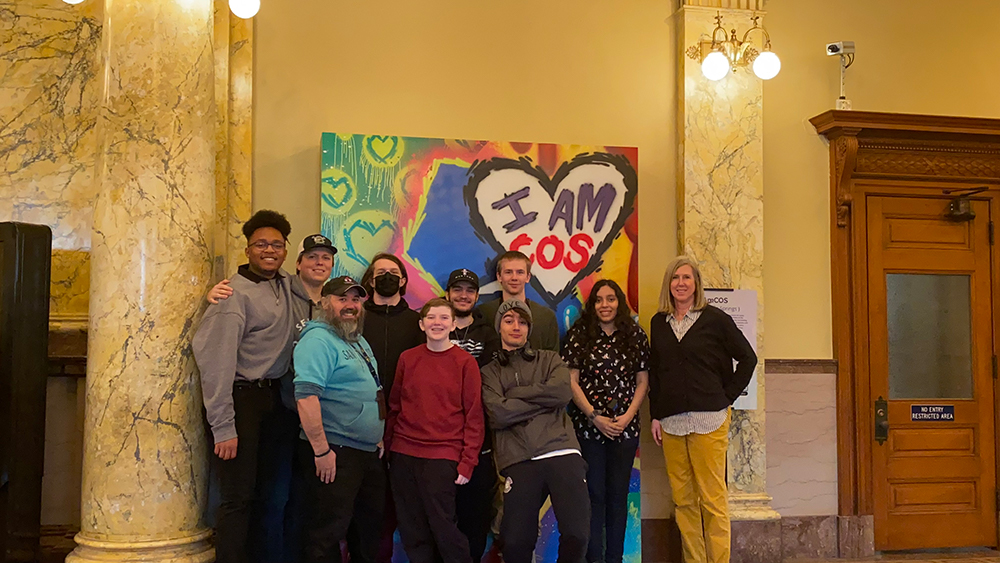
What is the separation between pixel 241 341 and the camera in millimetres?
4090

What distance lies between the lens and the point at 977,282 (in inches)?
238

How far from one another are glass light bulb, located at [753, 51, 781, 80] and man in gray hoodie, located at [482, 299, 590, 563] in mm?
2230

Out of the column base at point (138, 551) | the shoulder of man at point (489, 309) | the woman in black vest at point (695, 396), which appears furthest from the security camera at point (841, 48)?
the column base at point (138, 551)

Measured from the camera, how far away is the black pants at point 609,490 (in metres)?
4.80

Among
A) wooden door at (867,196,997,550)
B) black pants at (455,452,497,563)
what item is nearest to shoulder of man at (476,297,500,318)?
black pants at (455,452,497,563)

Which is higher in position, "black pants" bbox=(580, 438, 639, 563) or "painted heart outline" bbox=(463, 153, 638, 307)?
"painted heart outline" bbox=(463, 153, 638, 307)

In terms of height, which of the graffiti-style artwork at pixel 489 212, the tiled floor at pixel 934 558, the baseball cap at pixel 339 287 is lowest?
the tiled floor at pixel 934 558

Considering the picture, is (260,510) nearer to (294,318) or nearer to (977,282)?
(294,318)

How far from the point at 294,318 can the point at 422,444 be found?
2.90 feet

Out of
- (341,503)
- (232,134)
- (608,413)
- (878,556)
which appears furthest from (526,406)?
(878,556)

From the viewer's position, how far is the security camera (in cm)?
576

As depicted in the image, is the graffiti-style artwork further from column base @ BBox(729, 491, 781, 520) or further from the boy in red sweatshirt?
the boy in red sweatshirt

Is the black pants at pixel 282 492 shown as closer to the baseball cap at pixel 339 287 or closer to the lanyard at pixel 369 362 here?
the lanyard at pixel 369 362

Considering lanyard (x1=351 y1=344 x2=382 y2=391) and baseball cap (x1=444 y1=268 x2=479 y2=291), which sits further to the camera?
baseball cap (x1=444 y1=268 x2=479 y2=291)
